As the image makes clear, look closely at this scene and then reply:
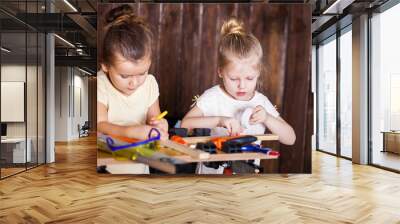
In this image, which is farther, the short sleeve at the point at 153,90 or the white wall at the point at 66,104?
the white wall at the point at 66,104

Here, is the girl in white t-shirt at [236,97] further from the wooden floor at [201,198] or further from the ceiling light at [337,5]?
the ceiling light at [337,5]

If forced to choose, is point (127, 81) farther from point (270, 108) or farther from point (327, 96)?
point (327, 96)

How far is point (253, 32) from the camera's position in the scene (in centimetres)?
566

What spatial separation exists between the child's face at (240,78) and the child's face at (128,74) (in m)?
1.17

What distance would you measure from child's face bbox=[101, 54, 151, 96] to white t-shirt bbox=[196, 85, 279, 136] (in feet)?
3.85

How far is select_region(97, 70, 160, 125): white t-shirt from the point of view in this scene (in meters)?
4.32

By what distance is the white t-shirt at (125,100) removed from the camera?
4.32 m

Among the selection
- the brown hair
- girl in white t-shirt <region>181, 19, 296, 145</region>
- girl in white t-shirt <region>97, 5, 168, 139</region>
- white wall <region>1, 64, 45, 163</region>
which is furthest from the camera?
white wall <region>1, 64, 45, 163</region>

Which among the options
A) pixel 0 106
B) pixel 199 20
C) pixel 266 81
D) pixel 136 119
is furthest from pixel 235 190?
pixel 0 106

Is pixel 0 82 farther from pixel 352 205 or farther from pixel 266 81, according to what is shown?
pixel 352 205

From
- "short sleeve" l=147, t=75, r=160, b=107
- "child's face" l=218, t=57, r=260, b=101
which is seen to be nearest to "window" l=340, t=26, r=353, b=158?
"child's face" l=218, t=57, r=260, b=101

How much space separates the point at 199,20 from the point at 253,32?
2.61 feet

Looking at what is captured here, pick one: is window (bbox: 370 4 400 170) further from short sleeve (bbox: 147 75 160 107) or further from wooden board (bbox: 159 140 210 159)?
wooden board (bbox: 159 140 210 159)

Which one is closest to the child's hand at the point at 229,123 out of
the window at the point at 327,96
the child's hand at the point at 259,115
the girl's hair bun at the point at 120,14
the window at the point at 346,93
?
the child's hand at the point at 259,115
